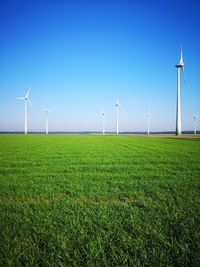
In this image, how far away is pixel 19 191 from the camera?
7082 mm

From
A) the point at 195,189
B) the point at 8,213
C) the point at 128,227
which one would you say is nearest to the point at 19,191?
the point at 8,213

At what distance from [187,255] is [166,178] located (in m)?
5.86

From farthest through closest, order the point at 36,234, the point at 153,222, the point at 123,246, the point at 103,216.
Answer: the point at 103,216
the point at 153,222
the point at 36,234
the point at 123,246

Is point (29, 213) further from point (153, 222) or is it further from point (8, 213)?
point (153, 222)

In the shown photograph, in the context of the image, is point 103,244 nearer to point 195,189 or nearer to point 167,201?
point 167,201

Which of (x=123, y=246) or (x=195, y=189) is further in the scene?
(x=195, y=189)

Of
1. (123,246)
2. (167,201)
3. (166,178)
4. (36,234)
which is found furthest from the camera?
(166,178)

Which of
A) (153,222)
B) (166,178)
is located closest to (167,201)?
(153,222)

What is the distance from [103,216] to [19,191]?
3.53 meters

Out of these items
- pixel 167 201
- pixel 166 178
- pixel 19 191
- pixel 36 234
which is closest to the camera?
pixel 36 234

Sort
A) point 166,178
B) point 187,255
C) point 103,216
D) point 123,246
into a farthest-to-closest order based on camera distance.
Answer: point 166,178
point 103,216
point 123,246
point 187,255

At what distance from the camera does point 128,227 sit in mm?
4242

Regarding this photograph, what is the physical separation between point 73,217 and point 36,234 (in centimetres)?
96

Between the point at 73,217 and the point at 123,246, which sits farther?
the point at 73,217
